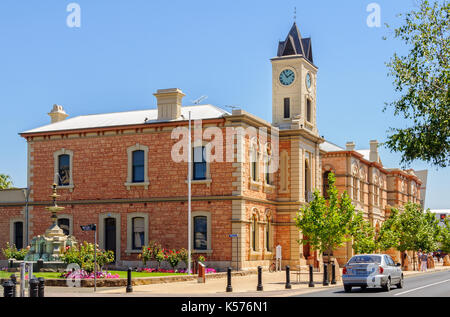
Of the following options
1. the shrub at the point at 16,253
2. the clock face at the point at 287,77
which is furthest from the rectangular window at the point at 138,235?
the clock face at the point at 287,77

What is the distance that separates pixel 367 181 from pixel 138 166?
31578mm

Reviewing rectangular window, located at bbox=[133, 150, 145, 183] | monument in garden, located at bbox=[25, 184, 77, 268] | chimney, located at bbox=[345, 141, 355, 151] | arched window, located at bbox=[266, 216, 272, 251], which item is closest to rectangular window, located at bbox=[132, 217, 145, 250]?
rectangular window, located at bbox=[133, 150, 145, 183]

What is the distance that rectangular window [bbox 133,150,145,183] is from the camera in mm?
43312

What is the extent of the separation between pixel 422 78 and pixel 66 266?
19363 mm

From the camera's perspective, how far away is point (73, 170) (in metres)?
45.0

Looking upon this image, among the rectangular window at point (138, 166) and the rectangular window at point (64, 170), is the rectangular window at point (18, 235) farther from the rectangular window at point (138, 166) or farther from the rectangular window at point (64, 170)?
the rectangular window at point (138, 166)

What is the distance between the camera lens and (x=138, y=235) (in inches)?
1688

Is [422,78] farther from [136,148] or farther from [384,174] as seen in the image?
[384,174]

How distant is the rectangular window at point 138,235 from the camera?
42719mm

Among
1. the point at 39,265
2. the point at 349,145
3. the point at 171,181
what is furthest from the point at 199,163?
the point at 349,145

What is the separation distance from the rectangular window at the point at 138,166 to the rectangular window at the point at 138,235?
248cm

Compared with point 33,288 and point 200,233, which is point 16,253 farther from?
point 33,288

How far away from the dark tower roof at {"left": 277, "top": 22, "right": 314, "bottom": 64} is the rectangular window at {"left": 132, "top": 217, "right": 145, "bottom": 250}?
1796cm
